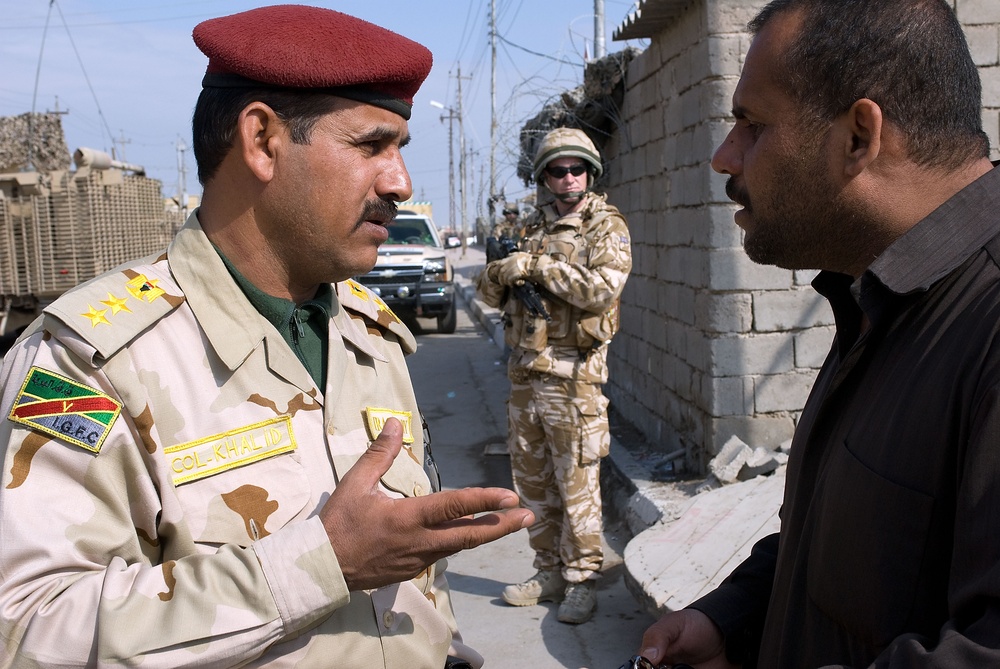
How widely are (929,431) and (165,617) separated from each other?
42.0 inches

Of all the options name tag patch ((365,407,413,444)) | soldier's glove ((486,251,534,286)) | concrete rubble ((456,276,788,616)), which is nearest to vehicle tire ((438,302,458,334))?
concrete rubble ((456,276,788,616))

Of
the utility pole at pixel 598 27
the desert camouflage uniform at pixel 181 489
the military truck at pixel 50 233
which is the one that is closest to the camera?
the desert camouflage uniform at pixel 181 489

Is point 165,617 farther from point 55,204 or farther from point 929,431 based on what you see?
point 55,204

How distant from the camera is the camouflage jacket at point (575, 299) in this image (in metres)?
4.38

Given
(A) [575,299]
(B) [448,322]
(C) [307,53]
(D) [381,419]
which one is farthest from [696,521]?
(B) [448,322]

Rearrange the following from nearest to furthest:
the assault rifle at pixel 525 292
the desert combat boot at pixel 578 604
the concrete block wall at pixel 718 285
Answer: the desert combat boot at pixel 578 604 → the assault rifle at pixel 525 292 → the concrete block wall at pixel 718 285

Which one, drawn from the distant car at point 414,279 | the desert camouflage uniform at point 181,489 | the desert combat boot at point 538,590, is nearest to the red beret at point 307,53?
the desert camouflage uniform at point 181,489

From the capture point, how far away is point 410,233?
14.8 meters

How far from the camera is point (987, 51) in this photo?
4934 mm

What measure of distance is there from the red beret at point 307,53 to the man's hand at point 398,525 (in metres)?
0.71

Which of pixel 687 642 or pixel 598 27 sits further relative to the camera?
pixel 598 27

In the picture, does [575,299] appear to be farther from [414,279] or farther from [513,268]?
[414,279]

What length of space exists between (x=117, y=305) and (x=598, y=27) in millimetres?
10276

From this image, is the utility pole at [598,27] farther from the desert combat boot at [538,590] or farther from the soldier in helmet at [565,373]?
the desert combat boot at [538,590]
